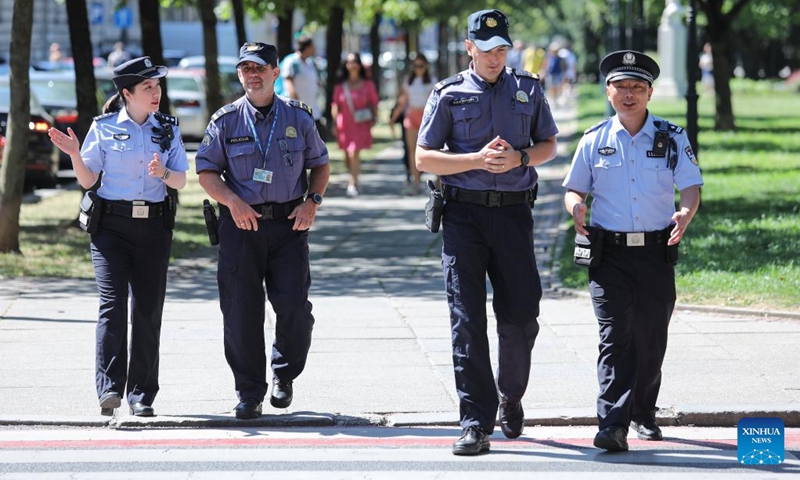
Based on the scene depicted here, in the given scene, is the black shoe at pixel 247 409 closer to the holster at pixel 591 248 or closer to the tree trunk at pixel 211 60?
the holster at pixel 591 248

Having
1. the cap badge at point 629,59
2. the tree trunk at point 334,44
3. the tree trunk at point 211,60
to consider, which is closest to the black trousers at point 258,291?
the cap badge at point 629,59

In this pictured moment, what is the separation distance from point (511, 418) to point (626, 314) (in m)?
0.76

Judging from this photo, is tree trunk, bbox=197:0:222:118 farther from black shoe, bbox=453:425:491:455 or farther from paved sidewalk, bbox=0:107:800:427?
black shoe, bbox=453:425:491:455

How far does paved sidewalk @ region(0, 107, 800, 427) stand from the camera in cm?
738

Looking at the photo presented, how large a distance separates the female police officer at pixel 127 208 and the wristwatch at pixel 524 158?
1.77 meters

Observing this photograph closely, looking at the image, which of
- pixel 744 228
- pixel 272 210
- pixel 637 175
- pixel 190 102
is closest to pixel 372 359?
pixel 272 210

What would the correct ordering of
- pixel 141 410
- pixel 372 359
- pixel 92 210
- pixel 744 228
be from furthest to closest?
pixel 744 228 < pixel 372 359 < pixel 141 410 < pixel 92 210

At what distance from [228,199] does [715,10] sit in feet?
65.3

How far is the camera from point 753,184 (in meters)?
18.2

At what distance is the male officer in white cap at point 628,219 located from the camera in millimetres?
6527

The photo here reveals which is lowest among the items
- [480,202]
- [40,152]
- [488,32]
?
[40,152]

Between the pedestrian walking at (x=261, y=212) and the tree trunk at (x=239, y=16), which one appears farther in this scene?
the tree trunk at (x=239, y=16)

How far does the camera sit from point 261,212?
7031 millimetres

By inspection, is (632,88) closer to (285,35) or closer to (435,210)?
(435,210)
